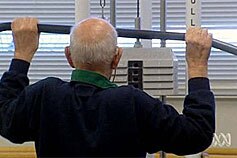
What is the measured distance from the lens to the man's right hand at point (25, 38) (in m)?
1.68

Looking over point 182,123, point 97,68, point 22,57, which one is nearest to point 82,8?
point 22,57

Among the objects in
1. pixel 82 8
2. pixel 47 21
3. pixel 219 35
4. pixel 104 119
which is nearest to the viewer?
pixel 104 119

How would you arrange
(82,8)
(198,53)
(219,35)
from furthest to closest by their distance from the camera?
(219,35) → (82,8) → (198,53)

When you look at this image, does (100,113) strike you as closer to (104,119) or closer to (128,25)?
(104,119)

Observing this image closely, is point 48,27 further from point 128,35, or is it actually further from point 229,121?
point 229,121

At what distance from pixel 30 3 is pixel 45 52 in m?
0.35

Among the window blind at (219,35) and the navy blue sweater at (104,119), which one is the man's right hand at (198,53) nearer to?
the navy blue sweater at (104,119)

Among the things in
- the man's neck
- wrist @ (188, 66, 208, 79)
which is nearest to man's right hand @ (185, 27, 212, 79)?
wrist @ (188, 66, 208, 79)

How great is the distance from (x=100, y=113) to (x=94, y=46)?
18cm

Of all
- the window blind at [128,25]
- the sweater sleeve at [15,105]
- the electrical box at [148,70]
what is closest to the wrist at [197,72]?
the electrical box at [148,70]

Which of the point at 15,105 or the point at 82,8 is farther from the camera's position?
the point at 82,8

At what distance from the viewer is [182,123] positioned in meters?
1.51

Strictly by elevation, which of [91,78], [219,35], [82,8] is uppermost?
[82,8]

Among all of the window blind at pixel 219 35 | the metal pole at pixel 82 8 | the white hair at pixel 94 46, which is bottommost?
the window blind at pixel 219 35
